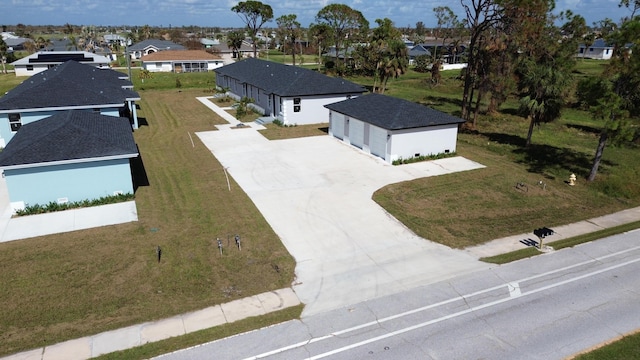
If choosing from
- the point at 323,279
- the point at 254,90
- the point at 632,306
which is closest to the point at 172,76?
the point at 254,90

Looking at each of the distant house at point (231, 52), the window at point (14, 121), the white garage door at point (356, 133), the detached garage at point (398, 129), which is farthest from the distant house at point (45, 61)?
the detached garage at point (398, 129)

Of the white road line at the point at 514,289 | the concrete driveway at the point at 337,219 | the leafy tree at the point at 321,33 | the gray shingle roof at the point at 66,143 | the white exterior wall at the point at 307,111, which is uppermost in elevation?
the leafy tree at the point at 321,33

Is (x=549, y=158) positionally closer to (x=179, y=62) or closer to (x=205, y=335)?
(x=205, y=335)

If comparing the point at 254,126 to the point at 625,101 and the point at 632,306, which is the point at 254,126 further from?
the point at 632,306

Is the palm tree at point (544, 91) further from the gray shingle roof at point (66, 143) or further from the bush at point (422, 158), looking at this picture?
the gray shingle roof at point (66, 143)

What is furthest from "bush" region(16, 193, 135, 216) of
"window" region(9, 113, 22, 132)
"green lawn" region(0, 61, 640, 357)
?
"window" region(9, 113, 22, 132)
